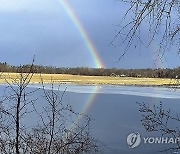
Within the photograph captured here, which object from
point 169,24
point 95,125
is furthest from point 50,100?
point 95,125

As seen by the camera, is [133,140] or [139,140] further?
[133,140]

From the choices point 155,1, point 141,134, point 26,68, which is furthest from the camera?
point 141,134

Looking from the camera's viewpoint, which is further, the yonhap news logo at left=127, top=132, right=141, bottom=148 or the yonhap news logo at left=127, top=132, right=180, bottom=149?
the yonhap news logo at left=127, top=132, right=141, bottom=148

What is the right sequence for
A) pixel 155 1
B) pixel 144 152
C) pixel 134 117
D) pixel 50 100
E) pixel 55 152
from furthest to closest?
pixel 134 117, pixel 144 152, pixel 50 100, pixel 55 152, pixel 155 1

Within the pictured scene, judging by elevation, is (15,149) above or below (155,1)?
below

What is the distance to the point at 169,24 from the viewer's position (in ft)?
5.36

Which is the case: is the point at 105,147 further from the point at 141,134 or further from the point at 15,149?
the point at 15,149

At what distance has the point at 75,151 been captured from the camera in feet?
9.54

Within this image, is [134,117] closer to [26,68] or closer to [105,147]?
[105,147]

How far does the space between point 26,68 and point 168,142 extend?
449 centimetres

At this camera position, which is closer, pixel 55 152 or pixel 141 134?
pixel 55 152

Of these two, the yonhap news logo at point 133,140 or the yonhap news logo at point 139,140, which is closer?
the yonhap news logo at point 139,140

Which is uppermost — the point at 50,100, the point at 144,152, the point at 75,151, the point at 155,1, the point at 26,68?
the point at 155,1

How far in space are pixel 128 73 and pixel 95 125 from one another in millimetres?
57771
